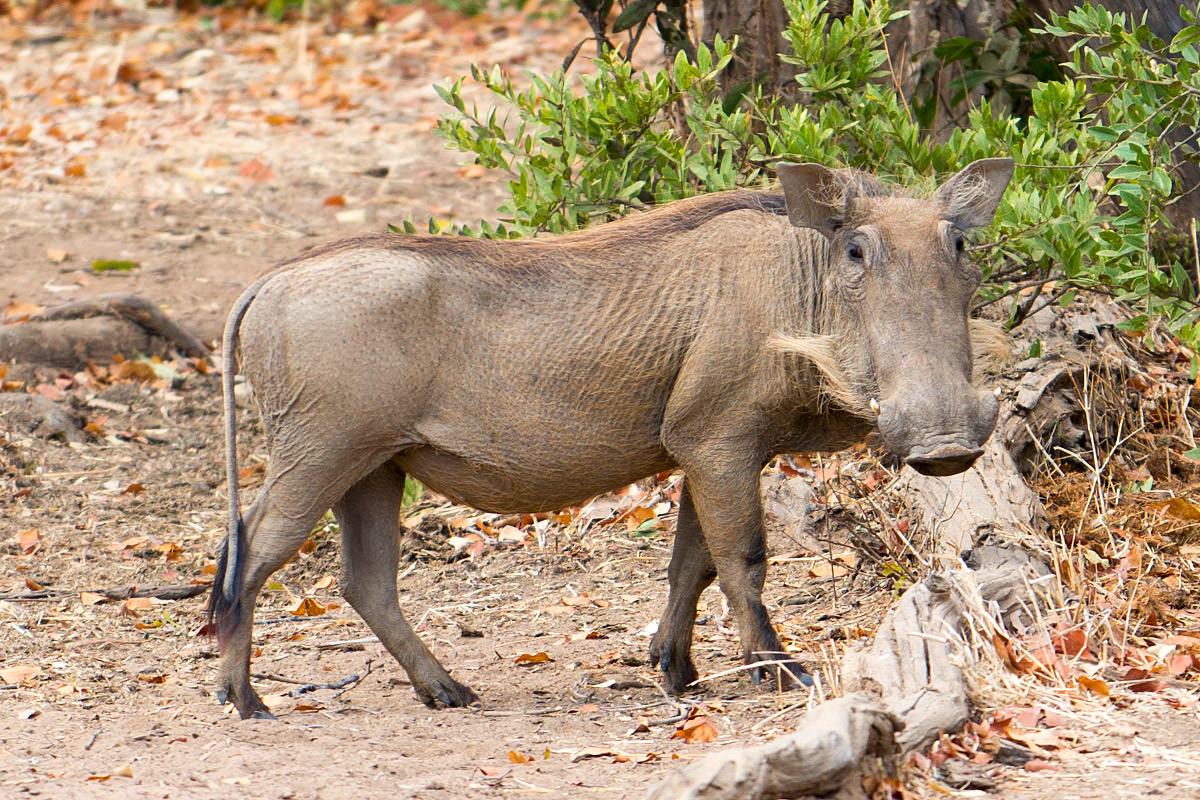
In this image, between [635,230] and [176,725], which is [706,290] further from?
[176,725]

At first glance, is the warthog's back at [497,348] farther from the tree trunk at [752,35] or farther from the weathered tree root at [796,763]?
the tree trunk at [752,35]

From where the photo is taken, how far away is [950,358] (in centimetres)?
368

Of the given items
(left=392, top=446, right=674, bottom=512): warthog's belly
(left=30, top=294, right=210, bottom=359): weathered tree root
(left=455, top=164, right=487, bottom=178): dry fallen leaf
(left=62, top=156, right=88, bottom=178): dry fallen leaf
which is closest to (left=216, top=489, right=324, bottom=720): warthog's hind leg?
(left=392, top=446, right=674, bottom=512): warthog's belly

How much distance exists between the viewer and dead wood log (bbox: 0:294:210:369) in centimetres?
754

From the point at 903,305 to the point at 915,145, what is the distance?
1226mm

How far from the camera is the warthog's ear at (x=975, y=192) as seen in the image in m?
3.98

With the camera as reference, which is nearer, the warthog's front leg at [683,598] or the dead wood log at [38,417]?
the warthog's front leg at [683,598]

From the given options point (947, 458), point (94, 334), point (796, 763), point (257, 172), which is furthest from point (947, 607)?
point (257, 172)

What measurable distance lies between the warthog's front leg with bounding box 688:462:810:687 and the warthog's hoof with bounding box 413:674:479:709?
2.82 feet

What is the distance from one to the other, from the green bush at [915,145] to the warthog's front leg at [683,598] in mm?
1251

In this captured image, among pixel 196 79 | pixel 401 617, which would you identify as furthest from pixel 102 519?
pixel 196 79

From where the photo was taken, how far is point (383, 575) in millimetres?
4414

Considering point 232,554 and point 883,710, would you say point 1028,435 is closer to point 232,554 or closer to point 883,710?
point 883,710

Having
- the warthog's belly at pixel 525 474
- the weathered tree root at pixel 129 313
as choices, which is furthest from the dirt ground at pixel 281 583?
the warthog's belly at pixel 525 474
